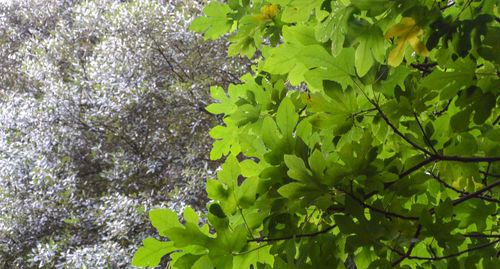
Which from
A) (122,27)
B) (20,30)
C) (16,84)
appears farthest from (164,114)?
(20,30)

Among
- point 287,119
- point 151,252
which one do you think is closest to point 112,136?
point 151,252

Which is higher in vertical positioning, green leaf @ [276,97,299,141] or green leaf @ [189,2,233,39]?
green leaf @ [189,2,233,39]

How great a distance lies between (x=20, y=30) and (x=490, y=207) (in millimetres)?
11182

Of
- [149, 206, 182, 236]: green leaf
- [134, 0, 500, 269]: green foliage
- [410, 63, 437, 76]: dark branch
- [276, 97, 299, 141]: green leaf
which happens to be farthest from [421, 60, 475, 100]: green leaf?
[149, 206, 182, 236]: green leaf

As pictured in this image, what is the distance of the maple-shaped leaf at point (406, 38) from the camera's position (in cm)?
105

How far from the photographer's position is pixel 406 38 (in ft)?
3.53

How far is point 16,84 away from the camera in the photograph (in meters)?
9.46

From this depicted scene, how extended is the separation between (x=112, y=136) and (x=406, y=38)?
272 inches

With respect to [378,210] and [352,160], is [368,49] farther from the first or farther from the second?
[378,210]

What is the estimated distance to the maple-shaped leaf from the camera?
3.45ft

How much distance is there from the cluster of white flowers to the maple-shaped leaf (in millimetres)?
5578

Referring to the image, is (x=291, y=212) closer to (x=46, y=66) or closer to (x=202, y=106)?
(x=202, y=106)

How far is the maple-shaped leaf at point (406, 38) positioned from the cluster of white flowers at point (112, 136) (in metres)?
5.58

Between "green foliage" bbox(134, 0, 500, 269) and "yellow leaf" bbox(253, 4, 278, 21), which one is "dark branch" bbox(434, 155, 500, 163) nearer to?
"green foliage" bbox(134, 0, 500, 269)
